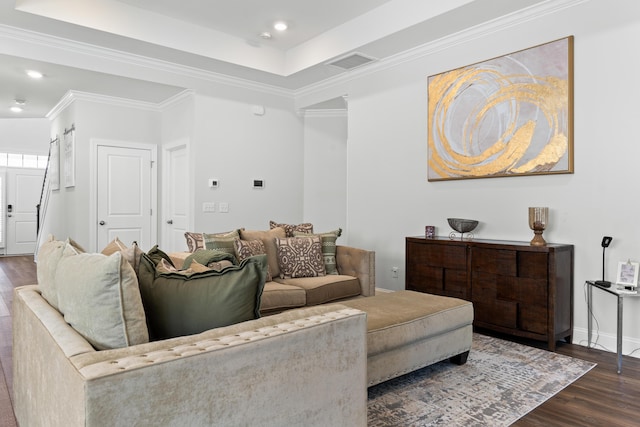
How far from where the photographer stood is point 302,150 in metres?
6.46

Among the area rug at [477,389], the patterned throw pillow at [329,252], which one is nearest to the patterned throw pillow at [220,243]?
the patterned throw pillow at [329,252]

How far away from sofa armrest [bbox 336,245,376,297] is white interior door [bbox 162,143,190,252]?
2.53 metres

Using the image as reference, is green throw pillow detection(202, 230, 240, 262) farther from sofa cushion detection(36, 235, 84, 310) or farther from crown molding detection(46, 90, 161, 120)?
crown molding detection(46, 90, 161, 120)

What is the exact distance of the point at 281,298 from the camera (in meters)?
3.27

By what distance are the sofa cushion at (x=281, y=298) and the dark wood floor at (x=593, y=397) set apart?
5.28 feet

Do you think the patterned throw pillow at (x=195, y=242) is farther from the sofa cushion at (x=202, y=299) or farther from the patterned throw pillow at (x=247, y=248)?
the sofa cushion at (x=202, y=299)

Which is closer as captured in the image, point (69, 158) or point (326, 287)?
point (326, 287)

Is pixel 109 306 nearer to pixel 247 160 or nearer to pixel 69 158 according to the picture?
pixel 247 160

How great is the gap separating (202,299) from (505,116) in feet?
11.0

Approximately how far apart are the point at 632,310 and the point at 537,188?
45.0 inches

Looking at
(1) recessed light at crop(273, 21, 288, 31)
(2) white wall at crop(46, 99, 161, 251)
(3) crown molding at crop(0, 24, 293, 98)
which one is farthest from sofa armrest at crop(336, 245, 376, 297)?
(2) white wall at crop(46, 99, 161, 251)

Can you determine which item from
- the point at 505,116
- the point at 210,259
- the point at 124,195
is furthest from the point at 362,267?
the point at 124,195

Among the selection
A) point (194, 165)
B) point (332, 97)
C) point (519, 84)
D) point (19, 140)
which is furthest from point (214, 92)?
point (19, 140)

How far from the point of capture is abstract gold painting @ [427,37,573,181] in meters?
3.43
